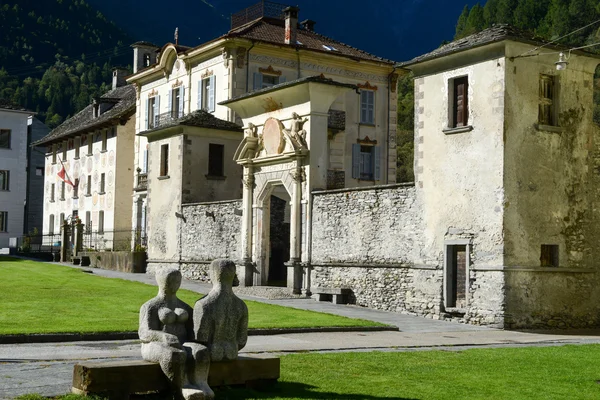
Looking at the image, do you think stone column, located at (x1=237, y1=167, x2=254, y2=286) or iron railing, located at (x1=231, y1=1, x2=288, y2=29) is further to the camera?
iron railing, located at (x1=231, y1=1, x2=288, y2=29)

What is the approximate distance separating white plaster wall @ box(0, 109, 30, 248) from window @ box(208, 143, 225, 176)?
32.6 meters

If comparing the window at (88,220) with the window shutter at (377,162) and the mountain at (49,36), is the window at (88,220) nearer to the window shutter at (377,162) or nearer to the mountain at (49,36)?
the window shutter at (377,162)

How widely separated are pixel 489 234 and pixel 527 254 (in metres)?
1.07

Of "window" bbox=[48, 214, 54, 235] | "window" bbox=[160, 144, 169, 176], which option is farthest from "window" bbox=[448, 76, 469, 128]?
"window" bbox=[48, 214, 54, 235]

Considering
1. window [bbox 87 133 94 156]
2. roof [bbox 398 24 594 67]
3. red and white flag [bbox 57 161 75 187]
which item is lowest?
red and white flag [bbox 57 161 75 187]

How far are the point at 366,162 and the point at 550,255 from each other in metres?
23.3

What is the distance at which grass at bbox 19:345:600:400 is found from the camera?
32.5 ft

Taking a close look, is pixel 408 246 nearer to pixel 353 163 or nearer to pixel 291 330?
pixel 291 330

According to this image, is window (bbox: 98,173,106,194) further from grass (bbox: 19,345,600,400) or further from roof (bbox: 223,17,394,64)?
grass (bbox: 19,345,600,400)

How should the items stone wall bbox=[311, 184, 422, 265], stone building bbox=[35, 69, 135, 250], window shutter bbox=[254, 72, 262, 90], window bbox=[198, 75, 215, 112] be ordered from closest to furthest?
stone wall bbox=[311, 184, 422, 265] → window shutter bbox=[254, 72, 262, 90] → window bbox=[198, 75, 215, 112] → stone building bbox=[35, 69, 135, 250]

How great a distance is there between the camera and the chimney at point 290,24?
42.6 meters

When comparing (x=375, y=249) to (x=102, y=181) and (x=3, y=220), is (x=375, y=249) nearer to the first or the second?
(x=102, y=181)

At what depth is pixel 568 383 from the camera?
1116cm

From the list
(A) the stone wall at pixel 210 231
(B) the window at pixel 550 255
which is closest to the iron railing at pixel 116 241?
(A) the stone wall at pixel 210 231
